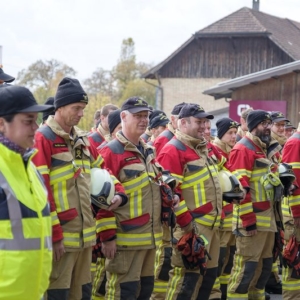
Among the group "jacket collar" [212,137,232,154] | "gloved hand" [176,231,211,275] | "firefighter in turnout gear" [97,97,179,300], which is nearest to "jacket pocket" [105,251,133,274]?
"firefighter in turnout gear" [97,97,179,300]

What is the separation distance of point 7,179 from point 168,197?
3.21m

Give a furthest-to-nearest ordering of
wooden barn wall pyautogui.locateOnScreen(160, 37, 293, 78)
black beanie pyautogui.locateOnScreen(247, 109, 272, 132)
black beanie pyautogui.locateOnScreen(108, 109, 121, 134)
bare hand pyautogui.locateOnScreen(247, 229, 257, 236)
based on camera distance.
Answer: wooden barn wall pyautogui.locateOnScreen(160, 37, 293, 78), black beanie pyautogui.locateOnScreen(108, 109, 121, 134), black beanie pyautogui.locateOnScreen(247, 109, 272, 132), bare hand pyautogui.locateOnScreen(247, 229, 257, 236)

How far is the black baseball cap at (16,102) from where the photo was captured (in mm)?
4609

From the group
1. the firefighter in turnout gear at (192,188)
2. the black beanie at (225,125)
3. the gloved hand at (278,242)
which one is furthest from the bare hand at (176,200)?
the black beanie at (225,125)

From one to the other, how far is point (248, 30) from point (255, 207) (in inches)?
1635

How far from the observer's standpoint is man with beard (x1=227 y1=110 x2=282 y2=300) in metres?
8.94

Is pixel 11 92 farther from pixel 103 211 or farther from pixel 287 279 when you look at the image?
pixel 287 279

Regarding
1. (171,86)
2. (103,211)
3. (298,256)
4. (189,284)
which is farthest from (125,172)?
(171,86)

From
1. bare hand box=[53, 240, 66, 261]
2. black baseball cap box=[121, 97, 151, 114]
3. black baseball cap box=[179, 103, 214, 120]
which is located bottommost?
bare hand box=[53, 240, 66, 261]

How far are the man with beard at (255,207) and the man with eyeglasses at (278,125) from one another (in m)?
1.71

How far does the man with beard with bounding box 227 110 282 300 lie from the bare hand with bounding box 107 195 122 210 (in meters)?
2.37

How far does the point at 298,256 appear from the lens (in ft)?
31.4

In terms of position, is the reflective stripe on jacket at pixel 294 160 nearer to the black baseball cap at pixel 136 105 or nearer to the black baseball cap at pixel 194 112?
the black baseball cap at pixel 194 112

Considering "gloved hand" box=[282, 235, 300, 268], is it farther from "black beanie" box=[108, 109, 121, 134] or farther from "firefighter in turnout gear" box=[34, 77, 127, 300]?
"firefighter in turnout gear" box=[34, 77, 127, 300]
